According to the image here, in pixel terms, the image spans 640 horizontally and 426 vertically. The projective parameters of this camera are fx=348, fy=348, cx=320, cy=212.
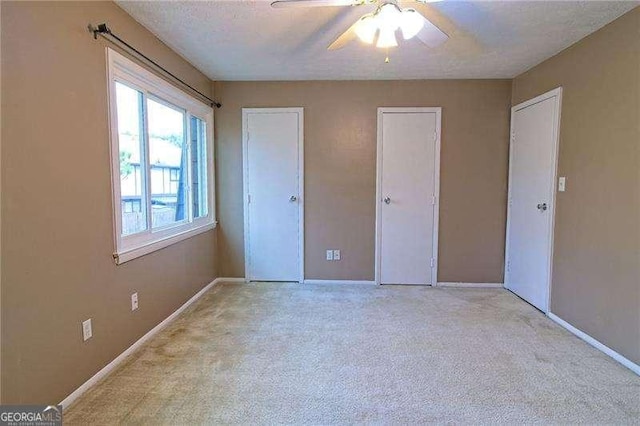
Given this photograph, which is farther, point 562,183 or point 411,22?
point 562,183

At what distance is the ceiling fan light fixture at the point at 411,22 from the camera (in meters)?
1.88

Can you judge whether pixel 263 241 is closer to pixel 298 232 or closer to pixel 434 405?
pixel 298 232

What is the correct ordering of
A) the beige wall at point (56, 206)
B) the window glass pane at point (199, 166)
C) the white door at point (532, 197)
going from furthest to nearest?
the window glass pane at point (199, 166) < the white door at point (532, 197) < the beige wall at point (56, 206)

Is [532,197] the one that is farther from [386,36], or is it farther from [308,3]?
[308,3]

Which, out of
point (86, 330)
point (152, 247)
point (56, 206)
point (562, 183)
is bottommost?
point (86, 330)

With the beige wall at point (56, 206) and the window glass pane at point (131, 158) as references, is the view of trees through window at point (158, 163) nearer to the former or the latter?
the window glass pane at point (131, 158)

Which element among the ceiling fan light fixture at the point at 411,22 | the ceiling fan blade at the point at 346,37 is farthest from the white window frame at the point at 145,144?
the ceiling fan light fixture at the point at 411,22

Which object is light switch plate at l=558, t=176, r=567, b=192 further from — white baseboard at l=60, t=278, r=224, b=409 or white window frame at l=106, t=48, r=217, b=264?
white baseboard at l=60, t=278, r=224, b=409

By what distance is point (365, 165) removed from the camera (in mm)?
3998

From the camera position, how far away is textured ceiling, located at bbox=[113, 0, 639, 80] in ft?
7.45

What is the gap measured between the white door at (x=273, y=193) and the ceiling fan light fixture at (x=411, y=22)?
210 cm

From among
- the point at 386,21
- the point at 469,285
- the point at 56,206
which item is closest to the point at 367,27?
the point at 386,21

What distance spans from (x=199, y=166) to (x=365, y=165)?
1.85 metres

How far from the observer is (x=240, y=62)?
10.9 ft
